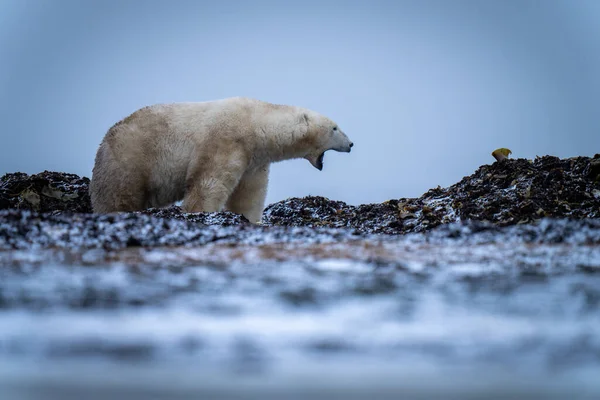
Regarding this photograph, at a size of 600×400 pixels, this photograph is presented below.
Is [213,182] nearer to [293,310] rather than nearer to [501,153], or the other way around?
[501,153]

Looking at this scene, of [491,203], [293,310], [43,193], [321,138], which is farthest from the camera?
[43,193]

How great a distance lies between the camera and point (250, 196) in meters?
9.26

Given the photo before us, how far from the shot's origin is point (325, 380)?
2389 mm

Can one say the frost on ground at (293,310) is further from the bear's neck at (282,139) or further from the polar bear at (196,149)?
the bear's neck at (282,139)

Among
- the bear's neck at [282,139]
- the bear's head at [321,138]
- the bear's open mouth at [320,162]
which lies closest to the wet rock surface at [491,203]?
the bear's open mouth at [320,162]

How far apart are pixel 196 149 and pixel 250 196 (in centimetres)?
107

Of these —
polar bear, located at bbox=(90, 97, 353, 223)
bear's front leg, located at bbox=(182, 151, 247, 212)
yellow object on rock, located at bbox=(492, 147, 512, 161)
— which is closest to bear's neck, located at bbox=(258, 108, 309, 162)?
polar bear, located at bbox=(90, 97, 353, 223)

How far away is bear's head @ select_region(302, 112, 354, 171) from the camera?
909 cm

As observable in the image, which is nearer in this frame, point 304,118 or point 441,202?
point 441,202

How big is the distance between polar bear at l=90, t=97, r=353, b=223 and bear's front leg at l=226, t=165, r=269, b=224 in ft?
0.10

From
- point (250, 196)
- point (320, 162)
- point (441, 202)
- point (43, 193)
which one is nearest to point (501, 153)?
point (441, 202)

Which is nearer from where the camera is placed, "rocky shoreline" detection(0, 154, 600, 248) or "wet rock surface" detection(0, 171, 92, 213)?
"rocky shoreline" detection(0, 154, 600, 248)

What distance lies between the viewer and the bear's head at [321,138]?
909 cm

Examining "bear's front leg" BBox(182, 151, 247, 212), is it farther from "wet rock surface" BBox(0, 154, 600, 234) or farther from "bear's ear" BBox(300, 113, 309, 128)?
"bear's ear" BBox(300, 113, 309, 128)
